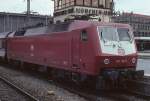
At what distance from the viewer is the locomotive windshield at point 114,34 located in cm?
1551

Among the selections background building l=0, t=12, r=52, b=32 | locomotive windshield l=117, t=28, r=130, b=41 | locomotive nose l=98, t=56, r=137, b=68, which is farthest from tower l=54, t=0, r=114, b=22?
locomotive nose l=98, t=56, r=137, b=68

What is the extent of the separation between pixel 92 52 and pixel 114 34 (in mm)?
1354

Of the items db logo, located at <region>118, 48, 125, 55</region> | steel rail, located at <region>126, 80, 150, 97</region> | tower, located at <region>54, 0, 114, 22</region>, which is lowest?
steel rail, located at <region>126, 80, 150, 97</region>

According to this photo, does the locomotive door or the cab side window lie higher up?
the cab side window

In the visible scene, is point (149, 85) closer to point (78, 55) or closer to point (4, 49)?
point (78, 55)

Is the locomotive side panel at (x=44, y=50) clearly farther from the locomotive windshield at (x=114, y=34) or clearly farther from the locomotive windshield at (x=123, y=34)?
the locomotive windshield at (x=123, y=34)

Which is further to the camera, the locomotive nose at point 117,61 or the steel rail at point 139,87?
the steel rail at point 139,87

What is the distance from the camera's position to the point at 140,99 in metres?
14.2

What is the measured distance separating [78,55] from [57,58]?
280 cm

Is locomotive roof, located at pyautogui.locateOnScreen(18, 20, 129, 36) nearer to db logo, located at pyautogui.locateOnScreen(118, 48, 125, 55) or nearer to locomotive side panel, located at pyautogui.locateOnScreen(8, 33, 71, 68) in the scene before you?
locomotive side panel, located at pyautogui.locateOnScreen(8, 33, 71, 68)

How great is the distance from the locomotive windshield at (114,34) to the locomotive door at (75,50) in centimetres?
120

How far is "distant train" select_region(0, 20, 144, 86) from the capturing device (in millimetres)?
14945

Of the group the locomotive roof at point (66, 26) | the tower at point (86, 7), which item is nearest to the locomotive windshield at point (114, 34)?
the locomotive roof at point (66, 26)

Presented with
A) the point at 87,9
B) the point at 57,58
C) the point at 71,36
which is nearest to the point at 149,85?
the point at 71,36
